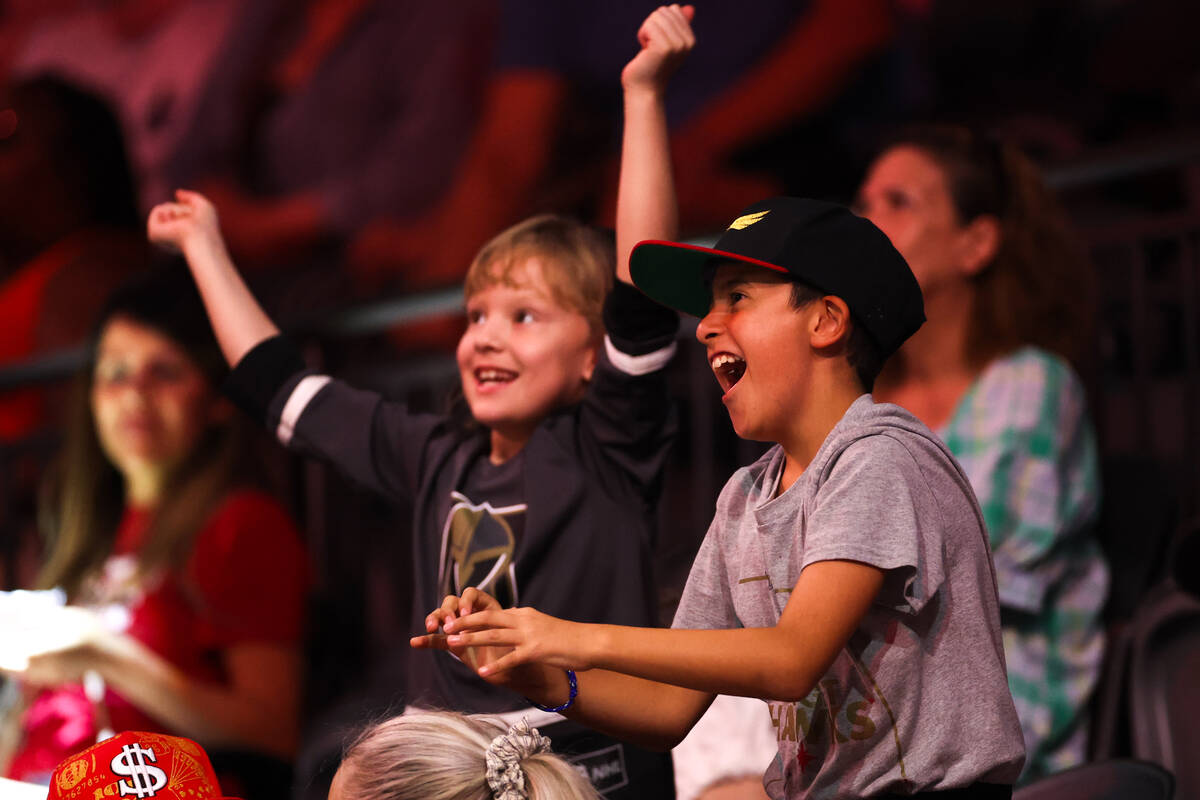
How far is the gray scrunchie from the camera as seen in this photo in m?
0.93

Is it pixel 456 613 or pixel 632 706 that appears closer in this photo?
pixel 456 613

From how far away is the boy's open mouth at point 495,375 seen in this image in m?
1.34

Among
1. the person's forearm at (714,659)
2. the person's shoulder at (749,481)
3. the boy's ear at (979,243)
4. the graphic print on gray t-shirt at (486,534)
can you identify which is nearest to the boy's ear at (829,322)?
the person's shoulder at (749,481)

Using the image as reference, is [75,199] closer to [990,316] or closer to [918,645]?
[990,316]

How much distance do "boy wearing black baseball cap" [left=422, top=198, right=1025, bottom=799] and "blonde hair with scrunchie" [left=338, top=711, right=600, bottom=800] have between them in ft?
0.15

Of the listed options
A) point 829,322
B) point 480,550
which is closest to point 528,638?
point 829,322

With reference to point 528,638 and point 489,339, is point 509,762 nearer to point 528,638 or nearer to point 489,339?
point 528,638

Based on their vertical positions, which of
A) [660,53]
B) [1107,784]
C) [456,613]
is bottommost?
[1107,784]

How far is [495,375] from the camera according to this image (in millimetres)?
1351

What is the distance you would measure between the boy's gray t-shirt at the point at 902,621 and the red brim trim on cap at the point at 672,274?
18 centimetres

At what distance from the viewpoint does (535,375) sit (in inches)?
53.0

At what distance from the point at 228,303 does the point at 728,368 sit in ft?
2.54

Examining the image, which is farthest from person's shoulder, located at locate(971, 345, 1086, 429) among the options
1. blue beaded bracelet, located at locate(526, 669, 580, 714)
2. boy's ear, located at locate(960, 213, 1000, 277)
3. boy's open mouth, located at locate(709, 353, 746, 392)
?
blue beaded bracelet, located at locate(526, 669, 580, 714)

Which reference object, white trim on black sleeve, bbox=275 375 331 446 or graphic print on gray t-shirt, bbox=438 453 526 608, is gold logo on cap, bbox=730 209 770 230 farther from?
white trim on black sleeve, bbox=275 375 331 446
